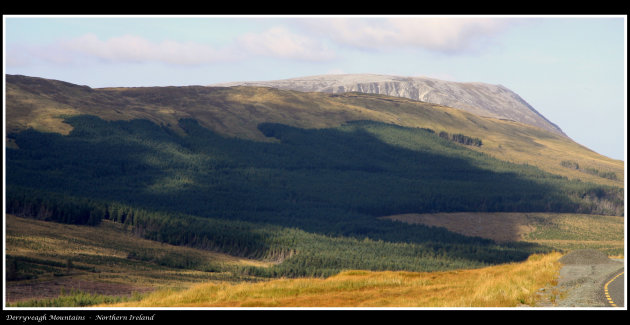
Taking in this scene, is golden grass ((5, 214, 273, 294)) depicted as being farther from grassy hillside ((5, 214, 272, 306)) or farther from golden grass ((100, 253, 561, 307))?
golden grass ((100, 253, 561, 307))

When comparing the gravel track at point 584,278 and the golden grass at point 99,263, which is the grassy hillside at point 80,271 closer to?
the golden grass at point 99,263

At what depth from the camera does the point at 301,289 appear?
69.7 metres

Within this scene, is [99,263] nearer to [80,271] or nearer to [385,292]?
[80,271]

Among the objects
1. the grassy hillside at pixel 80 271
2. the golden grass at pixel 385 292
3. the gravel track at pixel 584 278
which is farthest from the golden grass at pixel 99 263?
the gravel track at pixel 584 278

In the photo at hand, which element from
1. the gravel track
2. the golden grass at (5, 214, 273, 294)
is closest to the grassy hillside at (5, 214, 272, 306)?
the golden grass at (5, 214, 273, 294)

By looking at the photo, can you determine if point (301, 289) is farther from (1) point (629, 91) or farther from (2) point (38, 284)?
(2) point (38, 284)

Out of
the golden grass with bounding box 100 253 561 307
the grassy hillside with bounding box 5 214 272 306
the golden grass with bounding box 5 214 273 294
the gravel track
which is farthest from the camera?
the golden grass with bounding box 5 214 273 294

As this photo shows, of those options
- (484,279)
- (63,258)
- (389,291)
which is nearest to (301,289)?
(389,291)

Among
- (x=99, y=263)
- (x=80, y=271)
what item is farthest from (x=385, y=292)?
(x=99, y=263)

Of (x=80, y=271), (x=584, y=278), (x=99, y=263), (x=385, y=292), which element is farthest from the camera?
(x=99, y=263)

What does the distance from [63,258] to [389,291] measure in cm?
11964

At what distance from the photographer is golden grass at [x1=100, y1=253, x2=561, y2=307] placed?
191ft

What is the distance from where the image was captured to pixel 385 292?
222 ft
